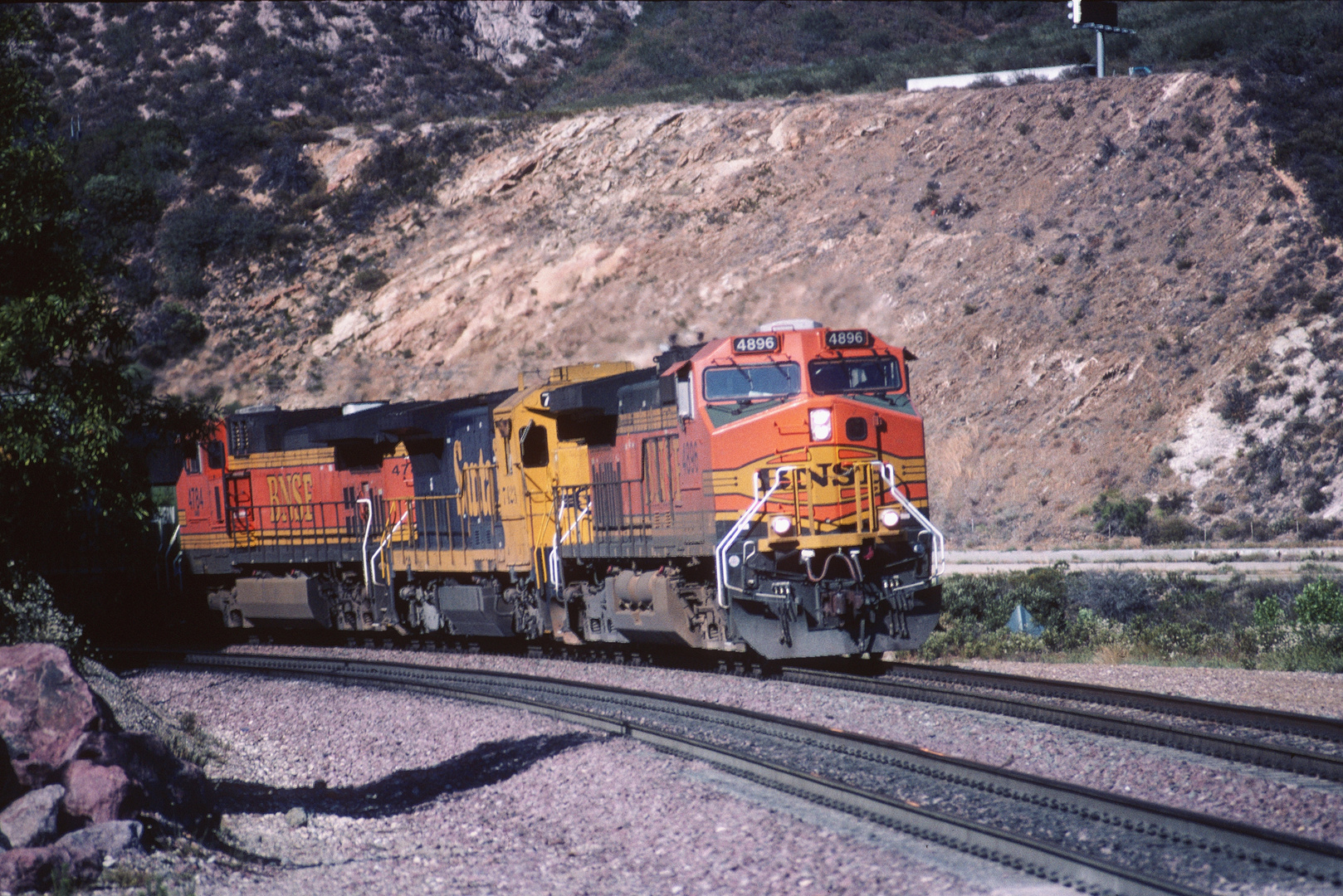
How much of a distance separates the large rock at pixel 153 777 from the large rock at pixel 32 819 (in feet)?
1.57

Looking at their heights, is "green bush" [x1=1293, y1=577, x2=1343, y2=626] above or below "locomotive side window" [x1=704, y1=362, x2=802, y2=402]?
below

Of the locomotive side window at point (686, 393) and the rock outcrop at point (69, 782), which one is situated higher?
the locomotive side window at point (686, 393)

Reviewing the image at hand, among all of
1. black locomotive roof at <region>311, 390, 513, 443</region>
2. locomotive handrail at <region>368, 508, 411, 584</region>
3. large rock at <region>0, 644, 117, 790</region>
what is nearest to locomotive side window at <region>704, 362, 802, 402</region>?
black locomotive roof at <region>311, 390, 513, 443</region>

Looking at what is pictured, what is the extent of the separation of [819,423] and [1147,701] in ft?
15.4

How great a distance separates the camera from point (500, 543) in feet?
64.0

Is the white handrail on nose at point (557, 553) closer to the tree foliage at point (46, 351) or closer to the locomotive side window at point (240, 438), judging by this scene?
the tree foliage at point (46, 351)

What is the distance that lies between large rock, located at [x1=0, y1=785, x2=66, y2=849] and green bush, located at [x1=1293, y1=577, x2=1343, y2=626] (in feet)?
55.5

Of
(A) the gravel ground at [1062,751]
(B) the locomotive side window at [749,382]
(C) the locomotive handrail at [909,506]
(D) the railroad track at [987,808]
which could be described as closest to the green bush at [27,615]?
(D) the railroad track at [987,808]

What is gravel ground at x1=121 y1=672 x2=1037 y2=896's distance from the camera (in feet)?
25.1

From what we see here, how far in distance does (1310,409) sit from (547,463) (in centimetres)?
2854

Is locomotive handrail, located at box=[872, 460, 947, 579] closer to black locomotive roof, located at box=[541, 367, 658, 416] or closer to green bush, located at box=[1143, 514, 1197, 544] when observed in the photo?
black locomotive roof, located at box=[541, 367, 658, 416]

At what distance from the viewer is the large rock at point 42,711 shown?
8.42 meters

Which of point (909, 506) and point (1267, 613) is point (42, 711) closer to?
point (909, 506)

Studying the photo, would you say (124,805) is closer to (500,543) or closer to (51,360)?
(51,360)
